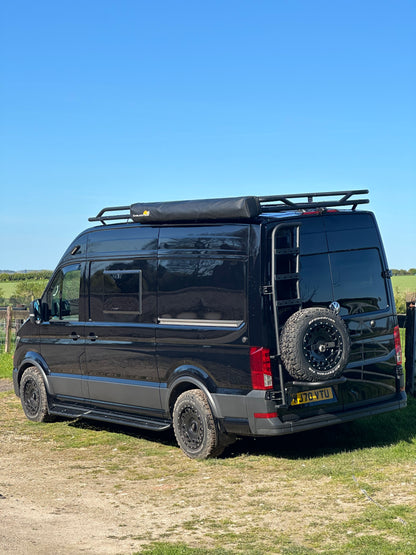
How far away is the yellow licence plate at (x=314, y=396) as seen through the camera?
8.66 m

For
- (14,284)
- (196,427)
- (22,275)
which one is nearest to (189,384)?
(196,427)

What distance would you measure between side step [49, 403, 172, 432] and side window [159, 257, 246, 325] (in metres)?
1.26

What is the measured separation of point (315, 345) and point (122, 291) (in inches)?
112

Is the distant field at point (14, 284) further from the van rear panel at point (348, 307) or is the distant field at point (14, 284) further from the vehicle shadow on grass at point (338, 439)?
the van rear panel at point (348, 307)

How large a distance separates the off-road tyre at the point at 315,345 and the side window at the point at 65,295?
12.4 ft

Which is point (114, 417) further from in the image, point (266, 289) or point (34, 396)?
point (266, 289)

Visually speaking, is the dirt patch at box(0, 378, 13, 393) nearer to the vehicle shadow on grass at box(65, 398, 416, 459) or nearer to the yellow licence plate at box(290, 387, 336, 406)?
the vehicle shadow on grass at box(65, 398, 416, 459)

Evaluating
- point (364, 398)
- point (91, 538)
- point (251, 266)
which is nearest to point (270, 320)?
point (251, 266)

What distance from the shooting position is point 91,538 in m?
6.41

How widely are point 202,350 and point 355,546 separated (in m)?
3.60

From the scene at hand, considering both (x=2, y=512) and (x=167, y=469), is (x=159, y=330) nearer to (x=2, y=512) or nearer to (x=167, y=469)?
(x=167, y=469)

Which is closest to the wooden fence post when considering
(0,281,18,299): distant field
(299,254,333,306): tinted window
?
(299,254,333,306): tinted window

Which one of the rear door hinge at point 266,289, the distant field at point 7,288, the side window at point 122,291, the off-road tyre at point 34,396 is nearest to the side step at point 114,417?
the off-road tyre at point 34,396

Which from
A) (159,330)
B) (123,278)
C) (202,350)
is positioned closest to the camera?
(202,350)
